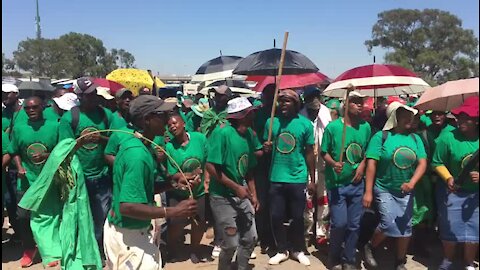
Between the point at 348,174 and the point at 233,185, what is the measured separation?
1280 mm

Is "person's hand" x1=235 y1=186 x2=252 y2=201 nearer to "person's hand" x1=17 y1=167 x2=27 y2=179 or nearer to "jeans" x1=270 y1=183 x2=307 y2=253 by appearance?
"jeans" x1=270 y1=183 x2=307 y2=253

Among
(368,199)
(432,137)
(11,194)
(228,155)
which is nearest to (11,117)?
(11,194)

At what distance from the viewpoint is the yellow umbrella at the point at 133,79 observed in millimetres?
6691

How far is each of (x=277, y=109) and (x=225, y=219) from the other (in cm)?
150

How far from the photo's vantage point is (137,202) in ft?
8.84

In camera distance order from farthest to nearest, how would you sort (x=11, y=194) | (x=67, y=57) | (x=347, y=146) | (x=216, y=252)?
(x=67, y=57)
(x=11, y=194)
(x=216, y=252)
(x=347, y=146)

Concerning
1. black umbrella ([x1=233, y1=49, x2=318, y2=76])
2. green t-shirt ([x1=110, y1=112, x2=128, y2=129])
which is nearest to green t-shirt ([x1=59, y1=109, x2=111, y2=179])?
green t-shirt ([x1=110, y1=112, x2=128, y2=129])

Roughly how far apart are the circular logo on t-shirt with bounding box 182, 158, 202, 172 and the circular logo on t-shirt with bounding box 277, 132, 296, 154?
3.00 ft

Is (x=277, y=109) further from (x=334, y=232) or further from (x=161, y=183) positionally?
(x=161, y=183)

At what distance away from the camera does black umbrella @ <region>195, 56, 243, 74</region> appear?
8758 millimetres

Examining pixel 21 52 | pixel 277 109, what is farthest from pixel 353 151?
pixel 21 52

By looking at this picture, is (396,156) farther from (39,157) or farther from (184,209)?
(39,157)

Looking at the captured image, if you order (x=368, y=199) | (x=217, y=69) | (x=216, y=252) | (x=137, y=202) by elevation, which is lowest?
(x=216, y=252)

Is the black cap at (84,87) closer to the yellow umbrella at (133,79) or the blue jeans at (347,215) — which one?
the yellow umbrella at (133,79)
